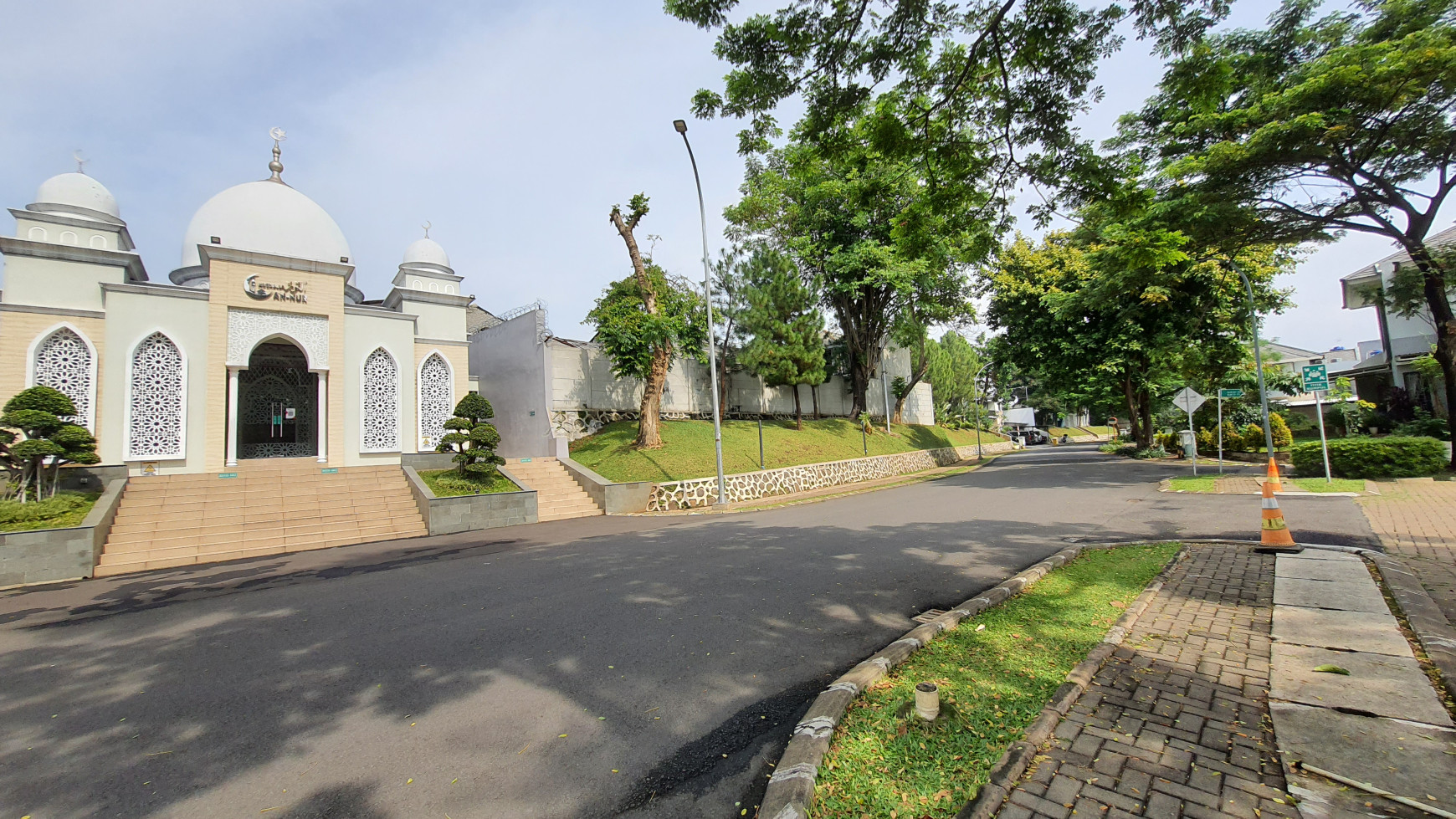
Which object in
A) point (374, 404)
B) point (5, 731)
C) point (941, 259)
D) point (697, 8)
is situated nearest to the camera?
point (5, 731)

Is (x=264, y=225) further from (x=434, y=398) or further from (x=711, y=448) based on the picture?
(x=711, y=448)

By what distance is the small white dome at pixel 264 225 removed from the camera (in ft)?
61.7

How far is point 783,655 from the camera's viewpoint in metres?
4.14

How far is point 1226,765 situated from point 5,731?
659cm

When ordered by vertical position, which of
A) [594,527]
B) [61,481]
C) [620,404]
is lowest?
[594,527]

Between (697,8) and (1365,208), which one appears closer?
(697,8)

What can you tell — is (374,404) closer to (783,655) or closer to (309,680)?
(309,680)

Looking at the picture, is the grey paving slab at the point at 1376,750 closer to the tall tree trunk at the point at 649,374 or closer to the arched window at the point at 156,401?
the tall tree trunk at the point at 649,374

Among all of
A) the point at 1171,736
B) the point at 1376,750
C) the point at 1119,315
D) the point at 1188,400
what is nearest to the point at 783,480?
the point at 1119,315

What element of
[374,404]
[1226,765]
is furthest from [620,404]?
[1226,765]

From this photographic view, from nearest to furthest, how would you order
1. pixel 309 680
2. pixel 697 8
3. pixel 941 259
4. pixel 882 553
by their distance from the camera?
pixel 309 680 → pixel 697 8 → pixel 882 553 → pixel 941 259

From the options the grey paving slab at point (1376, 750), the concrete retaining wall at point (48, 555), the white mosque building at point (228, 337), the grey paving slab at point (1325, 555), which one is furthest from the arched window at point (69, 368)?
the grey paving slab at point (1325, 555)

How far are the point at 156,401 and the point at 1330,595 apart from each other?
2106 centimetres

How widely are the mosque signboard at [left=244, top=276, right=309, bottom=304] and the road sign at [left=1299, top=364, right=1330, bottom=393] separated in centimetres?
2534
